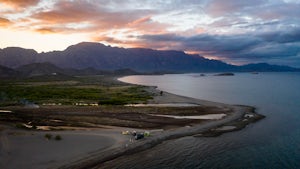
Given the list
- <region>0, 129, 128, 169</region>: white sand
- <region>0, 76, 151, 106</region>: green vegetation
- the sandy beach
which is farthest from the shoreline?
<region>0, 76, 151, 106</region>: green vegetation

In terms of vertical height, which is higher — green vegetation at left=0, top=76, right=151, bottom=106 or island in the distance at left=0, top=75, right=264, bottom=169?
green vegetation at left=0, top=76, right=151, bottom=106

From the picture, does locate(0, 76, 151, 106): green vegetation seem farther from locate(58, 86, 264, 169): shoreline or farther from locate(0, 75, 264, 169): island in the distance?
locate(58, 86, 264, 169): shoreline

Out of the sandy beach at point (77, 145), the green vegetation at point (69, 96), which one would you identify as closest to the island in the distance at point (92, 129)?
the sandy beach at point (77, 145)

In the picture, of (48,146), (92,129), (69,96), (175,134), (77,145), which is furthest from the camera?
(69,96)

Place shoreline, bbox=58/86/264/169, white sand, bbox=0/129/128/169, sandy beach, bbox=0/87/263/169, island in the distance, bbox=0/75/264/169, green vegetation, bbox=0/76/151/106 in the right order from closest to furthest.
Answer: white sand, bbox=0/129/128/169
sandy beach, bbox=0/87/263/169
shoreline, bbox=58/86/264/169
island in the distance, bbox=0/75/264/169
green vegetation, bbox=0/76/151/106

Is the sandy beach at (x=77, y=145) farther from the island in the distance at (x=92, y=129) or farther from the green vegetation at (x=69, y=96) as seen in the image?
the green vegetation at (x=69, y=96)

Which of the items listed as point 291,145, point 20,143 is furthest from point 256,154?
point 20,143

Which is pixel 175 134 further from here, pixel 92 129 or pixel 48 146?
pixel 48 146

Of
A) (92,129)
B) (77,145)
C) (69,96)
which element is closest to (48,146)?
(77,145)
